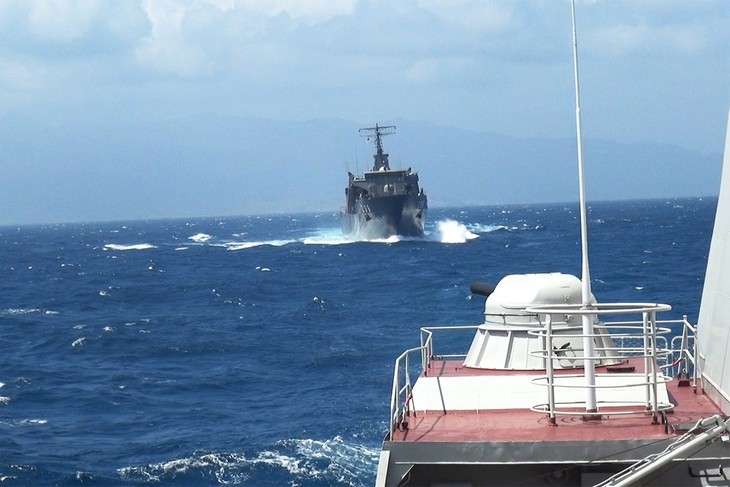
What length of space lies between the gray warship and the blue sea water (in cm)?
2790

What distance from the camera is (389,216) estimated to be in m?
130

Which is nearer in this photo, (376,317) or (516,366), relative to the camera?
(516,366)

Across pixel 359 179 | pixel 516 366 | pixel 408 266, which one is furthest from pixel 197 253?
pixel 516 366

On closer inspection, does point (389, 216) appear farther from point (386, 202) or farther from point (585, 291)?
point (585, 291)

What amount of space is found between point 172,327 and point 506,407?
41.4 m

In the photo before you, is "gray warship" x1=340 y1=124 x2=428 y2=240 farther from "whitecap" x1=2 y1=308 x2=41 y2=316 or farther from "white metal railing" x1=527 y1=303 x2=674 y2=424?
"white metal railing" x1=527 y1=303 x2=674 y2=424

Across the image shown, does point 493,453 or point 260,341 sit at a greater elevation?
point 493,453

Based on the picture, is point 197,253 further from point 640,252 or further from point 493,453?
point 493,453

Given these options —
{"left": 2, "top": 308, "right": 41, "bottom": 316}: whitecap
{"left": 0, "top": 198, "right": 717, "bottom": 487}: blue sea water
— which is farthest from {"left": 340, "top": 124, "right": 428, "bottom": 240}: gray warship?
{"left": 2, "top": 308, "right": 41, "bottom": 316}: whitecap

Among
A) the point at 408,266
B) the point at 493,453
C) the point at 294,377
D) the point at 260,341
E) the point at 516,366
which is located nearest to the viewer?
the point at 493,453

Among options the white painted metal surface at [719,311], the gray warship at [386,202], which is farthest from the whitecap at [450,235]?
the white painted metal surface at [719,311]

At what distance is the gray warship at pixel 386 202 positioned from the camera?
128 meters

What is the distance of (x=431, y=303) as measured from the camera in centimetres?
5625

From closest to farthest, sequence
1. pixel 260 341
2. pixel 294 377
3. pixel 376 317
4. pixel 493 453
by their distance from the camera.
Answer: pixel 493 453, pixel 294 377, pixel 260 341, pixel 376 317
